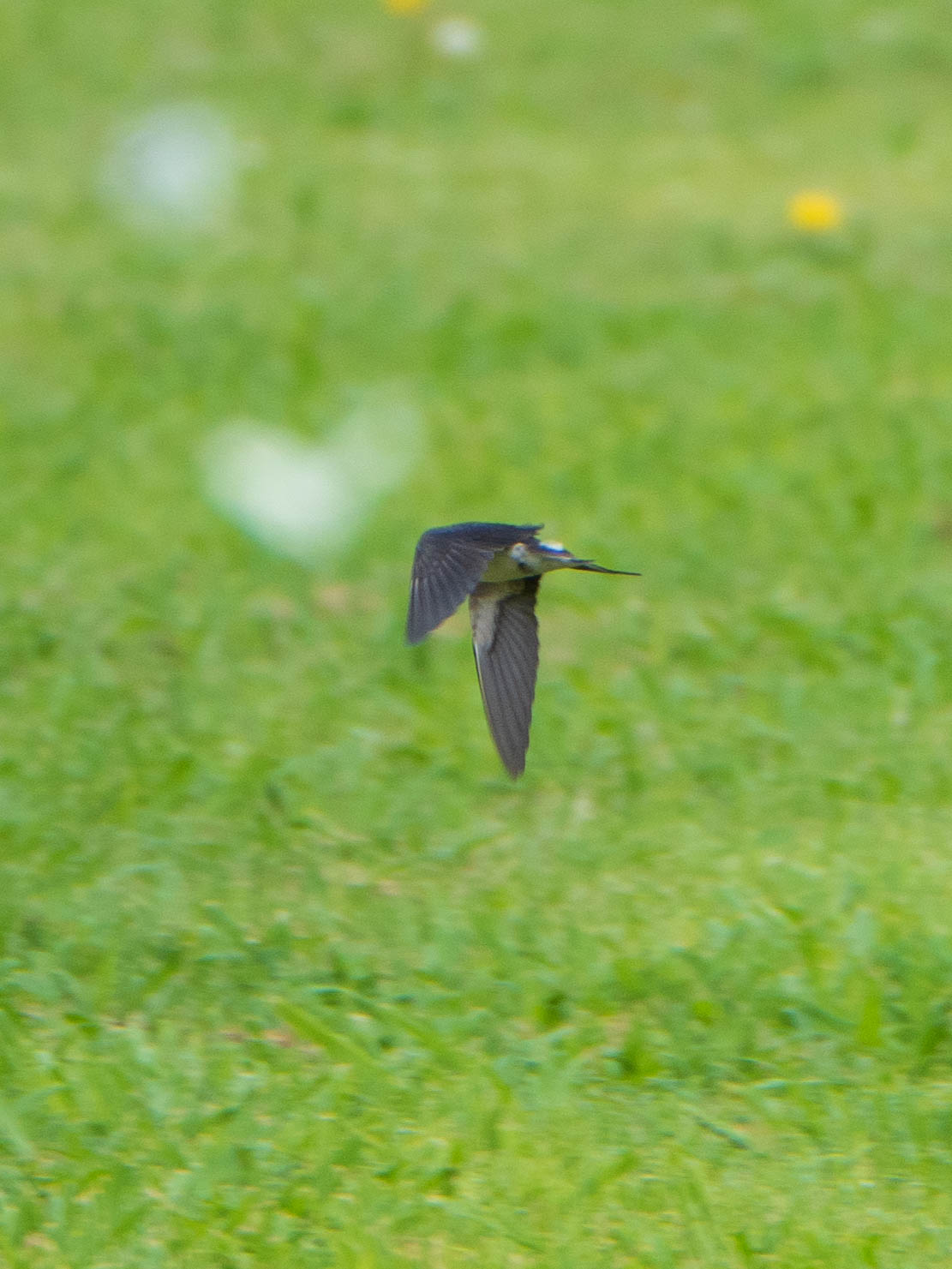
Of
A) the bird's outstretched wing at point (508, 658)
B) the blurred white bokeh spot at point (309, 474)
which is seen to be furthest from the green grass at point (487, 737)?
the bird's outstretched wing at point (508, 658)

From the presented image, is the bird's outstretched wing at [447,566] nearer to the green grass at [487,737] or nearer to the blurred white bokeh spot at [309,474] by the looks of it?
the green grass at [487,737]

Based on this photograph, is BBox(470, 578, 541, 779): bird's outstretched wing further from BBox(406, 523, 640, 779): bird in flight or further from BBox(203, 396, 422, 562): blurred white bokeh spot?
BBox(203, 396, 422, 562): blurred white bokeh spot

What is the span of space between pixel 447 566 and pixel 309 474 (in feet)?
13.0

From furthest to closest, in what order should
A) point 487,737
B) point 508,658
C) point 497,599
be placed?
point 487,737 → point 497,599 → point 508,658

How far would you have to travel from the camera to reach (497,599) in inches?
165

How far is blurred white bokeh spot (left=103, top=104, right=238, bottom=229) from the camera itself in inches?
402

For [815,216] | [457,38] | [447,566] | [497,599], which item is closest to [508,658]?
[497,599]

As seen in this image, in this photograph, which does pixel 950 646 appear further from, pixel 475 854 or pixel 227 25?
pixel 227 25

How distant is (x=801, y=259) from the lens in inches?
372

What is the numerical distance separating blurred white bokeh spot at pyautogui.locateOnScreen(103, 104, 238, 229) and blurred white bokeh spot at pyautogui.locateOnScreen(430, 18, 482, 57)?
1.79 metres

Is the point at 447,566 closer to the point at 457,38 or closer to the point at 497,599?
the point at 497,599

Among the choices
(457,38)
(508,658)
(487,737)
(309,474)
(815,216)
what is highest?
(457,38)

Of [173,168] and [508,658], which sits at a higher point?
[173,168]

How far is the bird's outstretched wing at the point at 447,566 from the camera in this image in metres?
3.05
